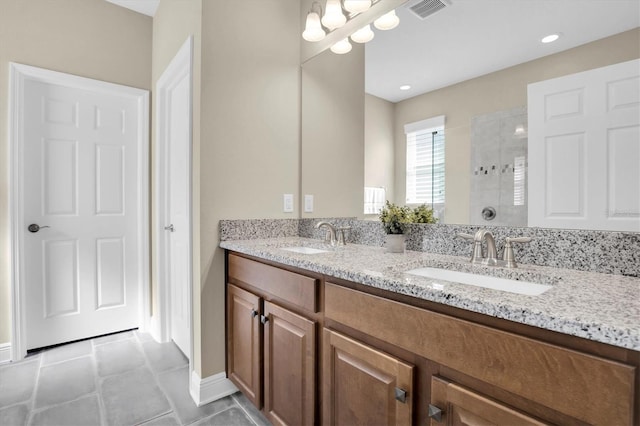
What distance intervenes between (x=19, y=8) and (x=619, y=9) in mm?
3320

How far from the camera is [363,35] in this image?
1767 millimetres

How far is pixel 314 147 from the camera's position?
7.00 feet

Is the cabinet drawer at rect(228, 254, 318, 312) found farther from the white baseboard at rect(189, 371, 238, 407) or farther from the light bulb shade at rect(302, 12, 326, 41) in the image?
the light bulb shade at rect(302, 12, 326, 41)

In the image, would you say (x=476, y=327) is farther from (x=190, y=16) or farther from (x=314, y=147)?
(x=190, y=16)

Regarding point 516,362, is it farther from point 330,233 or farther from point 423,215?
point 330,233

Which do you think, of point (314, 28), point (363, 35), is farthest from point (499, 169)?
point (314, 28)

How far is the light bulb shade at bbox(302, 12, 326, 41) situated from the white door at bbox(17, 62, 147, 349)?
66.3 inches

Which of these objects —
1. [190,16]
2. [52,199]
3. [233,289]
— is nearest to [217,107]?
[190,16]

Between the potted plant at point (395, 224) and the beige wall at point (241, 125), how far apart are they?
0.76 m

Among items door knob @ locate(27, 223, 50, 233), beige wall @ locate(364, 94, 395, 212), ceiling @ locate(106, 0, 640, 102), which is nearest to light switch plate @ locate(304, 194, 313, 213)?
beige wall @ locate(364, 94, 395, 212)

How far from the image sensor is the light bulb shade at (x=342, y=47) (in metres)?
1.87

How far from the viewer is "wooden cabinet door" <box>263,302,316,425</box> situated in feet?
3.94

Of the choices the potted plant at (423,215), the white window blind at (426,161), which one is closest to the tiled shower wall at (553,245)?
the potted plant at (423,215)

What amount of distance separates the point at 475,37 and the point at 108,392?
2.58 meters
